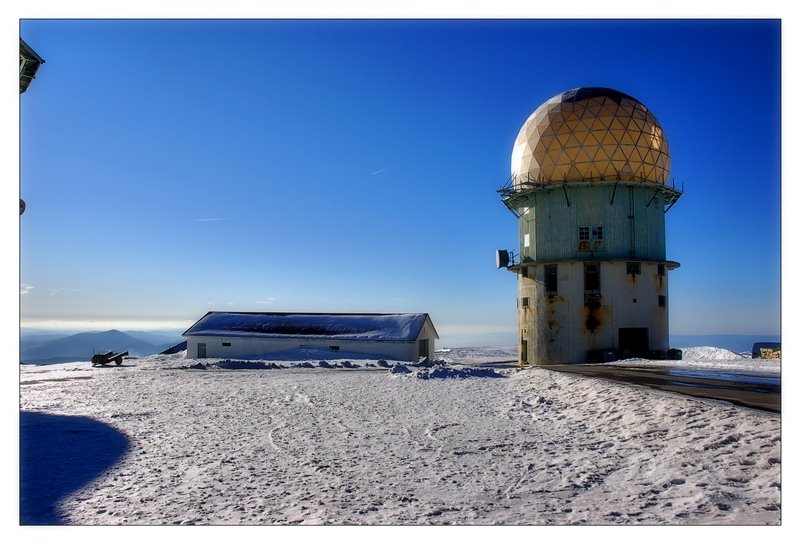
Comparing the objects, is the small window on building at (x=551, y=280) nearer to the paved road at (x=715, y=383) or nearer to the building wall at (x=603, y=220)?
the building wall at (x=603, y=220)

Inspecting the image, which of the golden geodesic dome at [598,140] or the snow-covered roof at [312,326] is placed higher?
the golden geodesic dome at [598,140]

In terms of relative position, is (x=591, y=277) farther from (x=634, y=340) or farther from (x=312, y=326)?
(x=312, y=326)

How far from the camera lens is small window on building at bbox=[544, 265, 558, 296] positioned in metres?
28.2

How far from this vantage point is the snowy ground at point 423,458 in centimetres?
618

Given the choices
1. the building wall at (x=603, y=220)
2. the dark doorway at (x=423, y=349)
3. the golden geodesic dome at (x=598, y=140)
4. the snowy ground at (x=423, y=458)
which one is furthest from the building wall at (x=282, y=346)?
the snowy ground at (x=423, y=458)

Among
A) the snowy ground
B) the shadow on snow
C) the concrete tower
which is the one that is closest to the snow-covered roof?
the concrete tower

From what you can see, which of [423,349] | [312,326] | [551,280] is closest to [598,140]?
[551,280]

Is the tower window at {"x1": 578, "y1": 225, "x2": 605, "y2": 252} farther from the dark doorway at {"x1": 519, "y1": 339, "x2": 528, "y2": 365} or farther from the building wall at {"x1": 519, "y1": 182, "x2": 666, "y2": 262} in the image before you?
the dark doorway at {"x1": 519, "y1": 339, "x2": 528, "y2": 365}

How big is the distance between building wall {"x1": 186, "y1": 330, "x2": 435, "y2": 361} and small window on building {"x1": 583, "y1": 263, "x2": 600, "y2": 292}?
981 centimetres

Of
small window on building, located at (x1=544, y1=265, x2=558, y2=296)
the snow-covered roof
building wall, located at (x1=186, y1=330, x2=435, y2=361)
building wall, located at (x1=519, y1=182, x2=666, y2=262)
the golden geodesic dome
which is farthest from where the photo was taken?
the snow-covered roof

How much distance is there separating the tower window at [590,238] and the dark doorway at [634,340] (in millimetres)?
4140

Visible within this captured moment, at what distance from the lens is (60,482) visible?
7.38 meters

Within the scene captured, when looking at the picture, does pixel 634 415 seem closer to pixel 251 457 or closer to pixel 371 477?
pixel 371 477
